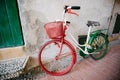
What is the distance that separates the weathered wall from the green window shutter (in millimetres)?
143

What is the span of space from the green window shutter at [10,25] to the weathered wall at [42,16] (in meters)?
0.14


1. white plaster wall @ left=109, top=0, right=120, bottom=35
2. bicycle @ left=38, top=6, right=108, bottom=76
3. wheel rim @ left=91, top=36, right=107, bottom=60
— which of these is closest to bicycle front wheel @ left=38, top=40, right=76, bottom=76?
bicycle @ left=38, top=6, right=108, bottom=76

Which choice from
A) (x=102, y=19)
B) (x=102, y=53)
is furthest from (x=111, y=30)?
(x=102, y=53)

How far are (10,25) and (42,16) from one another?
0.87 meters

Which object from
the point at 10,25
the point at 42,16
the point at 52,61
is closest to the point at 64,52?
the point at 52,61

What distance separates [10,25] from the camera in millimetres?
2629

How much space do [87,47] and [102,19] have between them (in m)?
1.55

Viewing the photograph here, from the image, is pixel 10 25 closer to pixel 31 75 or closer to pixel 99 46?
pixel 31 75

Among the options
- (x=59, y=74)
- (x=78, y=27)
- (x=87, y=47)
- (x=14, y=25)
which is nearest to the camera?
(x=14, y=25)

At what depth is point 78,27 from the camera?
358 centimetres

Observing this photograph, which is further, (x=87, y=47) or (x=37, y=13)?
(x=87, y=47)

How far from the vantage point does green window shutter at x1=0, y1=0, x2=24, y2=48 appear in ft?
8.07

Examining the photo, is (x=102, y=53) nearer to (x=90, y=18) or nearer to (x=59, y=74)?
(x=90, y=18)

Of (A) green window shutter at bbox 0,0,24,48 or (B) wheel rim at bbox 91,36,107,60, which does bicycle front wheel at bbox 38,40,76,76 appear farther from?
(B) wheel rim at bbox 91,36,107,60
